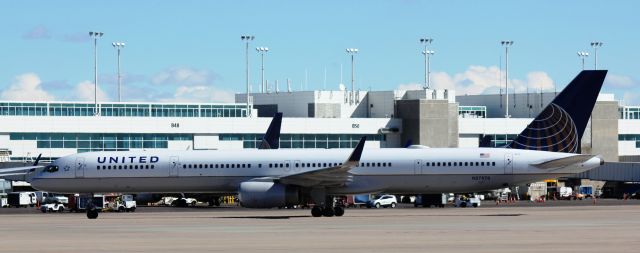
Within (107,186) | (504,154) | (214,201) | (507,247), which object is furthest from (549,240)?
(214,201)

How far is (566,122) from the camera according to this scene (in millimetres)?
70062

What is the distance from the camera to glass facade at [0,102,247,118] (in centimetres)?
13675

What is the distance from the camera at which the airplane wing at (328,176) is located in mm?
64250

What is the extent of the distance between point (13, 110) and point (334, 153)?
74.4 metres

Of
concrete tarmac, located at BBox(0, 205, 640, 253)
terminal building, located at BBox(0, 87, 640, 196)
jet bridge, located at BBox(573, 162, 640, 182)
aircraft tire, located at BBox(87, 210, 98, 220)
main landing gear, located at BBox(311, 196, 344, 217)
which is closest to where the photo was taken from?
concrete tarmac, located at BBox(0, 205, 640, 253)

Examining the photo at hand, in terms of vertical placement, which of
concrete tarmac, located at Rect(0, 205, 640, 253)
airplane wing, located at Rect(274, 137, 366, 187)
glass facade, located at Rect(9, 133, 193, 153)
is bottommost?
concrete tarmac, located at Rect(0, 205, 640, 253)

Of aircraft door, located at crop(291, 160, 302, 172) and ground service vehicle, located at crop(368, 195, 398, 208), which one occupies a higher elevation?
aircraft door, located at crop(291, 160, 302, 172)

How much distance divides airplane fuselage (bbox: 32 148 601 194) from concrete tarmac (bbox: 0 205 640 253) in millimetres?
5390

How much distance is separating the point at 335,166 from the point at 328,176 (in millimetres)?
772

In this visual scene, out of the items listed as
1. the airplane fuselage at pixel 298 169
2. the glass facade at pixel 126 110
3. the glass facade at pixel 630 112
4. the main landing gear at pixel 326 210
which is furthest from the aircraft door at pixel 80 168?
the glass facade at pixel 630 112

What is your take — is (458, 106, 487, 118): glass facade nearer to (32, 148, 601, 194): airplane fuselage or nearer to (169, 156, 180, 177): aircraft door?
(32, 148, 601, 194): airplane fuselage

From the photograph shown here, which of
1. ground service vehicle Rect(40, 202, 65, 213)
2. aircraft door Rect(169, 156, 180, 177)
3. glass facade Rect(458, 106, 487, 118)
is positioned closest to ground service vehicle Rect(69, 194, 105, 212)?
ground service vehicle Rect(40, 202, 65, 213)

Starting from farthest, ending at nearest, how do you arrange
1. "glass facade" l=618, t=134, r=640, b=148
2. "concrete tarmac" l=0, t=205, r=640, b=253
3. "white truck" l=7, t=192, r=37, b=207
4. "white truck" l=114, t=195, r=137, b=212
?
"glass facade" l=618, t=134, r=640, b=148
"white truck" l=7, t=192, r=37, b=207
"white truck" l=114, t=195, r=137, b=212
"concrete tarmac" l=0, t=205, r=640, b=253

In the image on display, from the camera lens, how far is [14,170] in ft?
335
